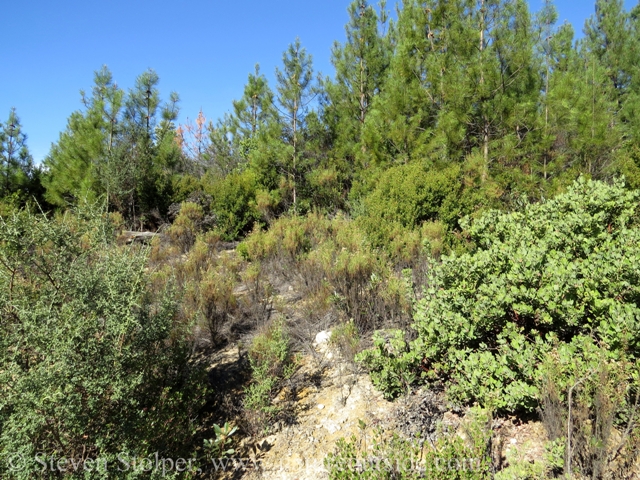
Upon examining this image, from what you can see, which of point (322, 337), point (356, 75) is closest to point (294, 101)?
point (356, 75)

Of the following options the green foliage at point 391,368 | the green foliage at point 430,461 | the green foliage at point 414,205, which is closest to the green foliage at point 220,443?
the green foliage at point 430,461

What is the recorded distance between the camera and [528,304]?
2.33 m

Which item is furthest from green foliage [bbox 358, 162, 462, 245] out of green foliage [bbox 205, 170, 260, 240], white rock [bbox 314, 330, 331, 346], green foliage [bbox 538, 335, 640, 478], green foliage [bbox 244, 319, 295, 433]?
green foliage [bbox 205, 170, 260, 240]

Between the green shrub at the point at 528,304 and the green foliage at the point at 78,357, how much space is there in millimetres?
1769

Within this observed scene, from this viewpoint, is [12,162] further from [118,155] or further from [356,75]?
[356,75]

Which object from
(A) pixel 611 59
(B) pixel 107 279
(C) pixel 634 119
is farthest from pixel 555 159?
(B) pixel 107 279

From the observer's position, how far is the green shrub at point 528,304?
211cm

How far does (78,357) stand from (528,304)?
263cm

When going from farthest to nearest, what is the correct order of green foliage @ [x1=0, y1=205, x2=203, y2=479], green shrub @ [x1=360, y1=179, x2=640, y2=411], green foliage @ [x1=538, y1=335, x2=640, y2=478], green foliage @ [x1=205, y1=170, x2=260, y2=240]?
green foliage @ [x1=205, y1=170, x2=260, y2=240] → green shrub @ [x1=360, y1=179, x2=640, y2=411] → green foliage @ [x1=0, y1=205, x2=203, y2=479] → green foliage @ [x1=538, y1=335, x2=640, y2=478]

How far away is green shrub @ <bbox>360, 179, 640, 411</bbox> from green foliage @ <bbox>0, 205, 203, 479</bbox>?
1769 mm

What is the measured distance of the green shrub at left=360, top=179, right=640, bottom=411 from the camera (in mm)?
2105

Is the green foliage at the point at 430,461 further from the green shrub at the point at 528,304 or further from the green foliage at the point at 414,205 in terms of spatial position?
the green foliage at the point at 414,205

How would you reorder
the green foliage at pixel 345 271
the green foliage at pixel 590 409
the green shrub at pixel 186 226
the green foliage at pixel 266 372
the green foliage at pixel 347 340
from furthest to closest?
the green shrub at pixel 186 226 < the green foliage at pixel 345 271 < the green foliage at pixel 347 340 < the green foliage at pixel 266 372 < the green foliage at pixel 590 409

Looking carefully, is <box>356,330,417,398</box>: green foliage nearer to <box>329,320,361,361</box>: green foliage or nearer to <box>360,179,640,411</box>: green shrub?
<box>360,179,640,411</box>: green shrub
